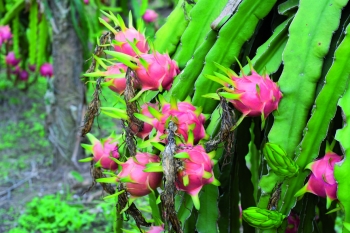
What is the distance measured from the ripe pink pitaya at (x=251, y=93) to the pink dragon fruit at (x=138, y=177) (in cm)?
16

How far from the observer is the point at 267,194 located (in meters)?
0.77

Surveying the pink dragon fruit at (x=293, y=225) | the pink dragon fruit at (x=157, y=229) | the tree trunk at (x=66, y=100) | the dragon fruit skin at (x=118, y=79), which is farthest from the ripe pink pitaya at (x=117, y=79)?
the tree trunk at (x=66, y=100)

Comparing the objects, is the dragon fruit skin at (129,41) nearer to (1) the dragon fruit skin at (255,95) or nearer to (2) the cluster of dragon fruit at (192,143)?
(2) the cluster of dragon fruit at (192,143)

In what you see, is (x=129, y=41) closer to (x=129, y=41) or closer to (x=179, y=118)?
(x=129, y=41)

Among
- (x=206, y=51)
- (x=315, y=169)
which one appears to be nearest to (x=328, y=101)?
(x=315, y=169)

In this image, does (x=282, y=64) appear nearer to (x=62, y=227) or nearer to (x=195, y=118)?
(x=195, y=118)

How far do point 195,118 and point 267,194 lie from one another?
0.55ft

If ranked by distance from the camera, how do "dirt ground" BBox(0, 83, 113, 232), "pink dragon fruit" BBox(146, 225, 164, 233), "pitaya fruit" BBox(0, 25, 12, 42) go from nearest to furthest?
"pink dragon fruit" BBox(146, 225, 164, 233) < "dirt ground" BBox(0, 83, 113, 232) < "pitaya fruit" BBox(0, 25, 12, 42)

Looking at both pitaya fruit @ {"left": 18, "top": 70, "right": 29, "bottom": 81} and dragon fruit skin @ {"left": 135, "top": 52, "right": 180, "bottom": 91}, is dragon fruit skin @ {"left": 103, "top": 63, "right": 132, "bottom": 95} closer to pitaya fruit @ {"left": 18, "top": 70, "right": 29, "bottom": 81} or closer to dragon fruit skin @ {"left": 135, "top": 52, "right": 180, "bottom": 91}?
dragon fruit skin @ {"left": 135, "top": 52, "right": 180, "bottom": 91}

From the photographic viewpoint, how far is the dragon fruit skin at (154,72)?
81cm

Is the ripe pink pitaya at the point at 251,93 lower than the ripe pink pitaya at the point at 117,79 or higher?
higher

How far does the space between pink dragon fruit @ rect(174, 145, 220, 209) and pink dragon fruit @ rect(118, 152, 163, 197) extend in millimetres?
43

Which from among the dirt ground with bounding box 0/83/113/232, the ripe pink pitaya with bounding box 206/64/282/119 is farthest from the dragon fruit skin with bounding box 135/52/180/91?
the dirt ground with bounding box 0/83/113/232

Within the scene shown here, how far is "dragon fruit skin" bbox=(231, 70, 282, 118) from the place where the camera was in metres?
0.75
